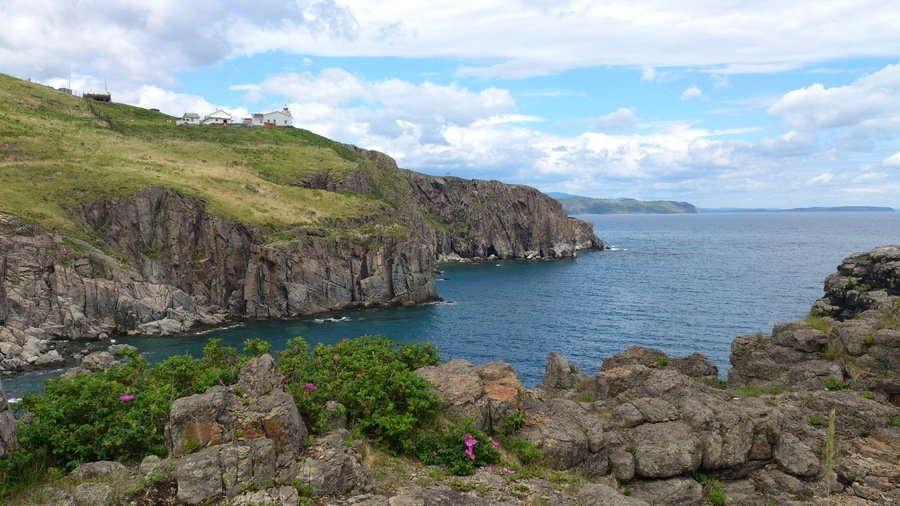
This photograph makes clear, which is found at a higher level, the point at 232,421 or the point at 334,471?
the point at 232,421

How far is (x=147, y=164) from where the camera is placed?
11269 centimetres

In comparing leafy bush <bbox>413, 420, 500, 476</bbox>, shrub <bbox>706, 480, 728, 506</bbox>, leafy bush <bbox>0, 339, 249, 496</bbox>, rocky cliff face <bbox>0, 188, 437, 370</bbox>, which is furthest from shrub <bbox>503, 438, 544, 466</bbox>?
rocky cliff face <bbox>0, 188, 437, 370</bbox>

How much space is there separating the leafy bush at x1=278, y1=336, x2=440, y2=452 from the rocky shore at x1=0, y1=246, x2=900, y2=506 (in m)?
0.73

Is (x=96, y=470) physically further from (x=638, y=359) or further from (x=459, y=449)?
(x=638, y=359)

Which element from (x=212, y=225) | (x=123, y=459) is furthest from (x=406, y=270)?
(x=123, y=459)

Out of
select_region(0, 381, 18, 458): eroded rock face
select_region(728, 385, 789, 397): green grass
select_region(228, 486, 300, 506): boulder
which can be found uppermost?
select_region(0, 381, 18, 458): eroded rock face

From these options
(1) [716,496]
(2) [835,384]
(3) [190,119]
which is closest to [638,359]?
(2) [835,384]

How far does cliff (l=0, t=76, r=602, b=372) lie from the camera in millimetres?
75688

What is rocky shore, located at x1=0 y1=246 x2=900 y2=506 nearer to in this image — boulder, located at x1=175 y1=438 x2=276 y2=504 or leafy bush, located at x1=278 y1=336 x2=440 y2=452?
boulder, located at x1=175 y1=438 x2=276 y2=504

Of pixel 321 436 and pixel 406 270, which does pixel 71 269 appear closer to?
pixel 406 270

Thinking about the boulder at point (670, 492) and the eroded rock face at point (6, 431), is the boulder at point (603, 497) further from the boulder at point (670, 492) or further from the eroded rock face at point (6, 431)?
the eroded rock face at point (6, 431)

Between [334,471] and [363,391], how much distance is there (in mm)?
4467

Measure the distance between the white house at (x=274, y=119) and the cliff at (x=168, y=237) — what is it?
43827 mm

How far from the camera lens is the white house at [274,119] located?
603 ft
